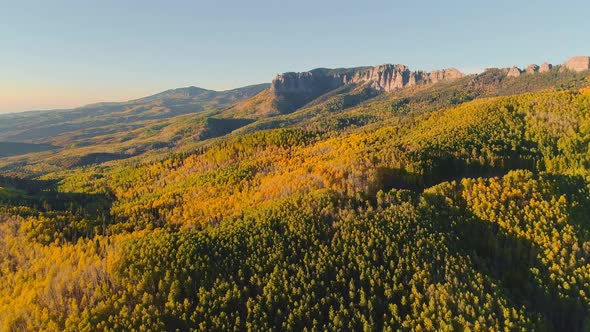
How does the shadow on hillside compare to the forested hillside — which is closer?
the forested hillside

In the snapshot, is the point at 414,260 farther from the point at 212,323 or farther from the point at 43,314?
the point at 43,314

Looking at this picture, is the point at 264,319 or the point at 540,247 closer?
the point at 264,319

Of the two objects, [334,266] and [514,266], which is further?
[514,266]

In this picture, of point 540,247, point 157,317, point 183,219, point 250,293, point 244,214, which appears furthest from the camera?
point 183,219

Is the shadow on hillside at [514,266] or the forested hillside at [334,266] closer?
the forested hillside at [334,266]

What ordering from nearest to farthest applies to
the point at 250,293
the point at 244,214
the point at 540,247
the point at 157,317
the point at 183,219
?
the point at 157,317 → the point at 250,293 → the point at 540,247 → the point at 244,214 → the point at 183,219

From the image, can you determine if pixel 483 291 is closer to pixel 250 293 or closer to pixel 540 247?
pixel 540 247

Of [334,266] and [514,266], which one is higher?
[334,266]

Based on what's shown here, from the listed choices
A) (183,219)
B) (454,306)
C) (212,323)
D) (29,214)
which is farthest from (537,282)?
(29,214)

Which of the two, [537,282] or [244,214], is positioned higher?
[244,214]
